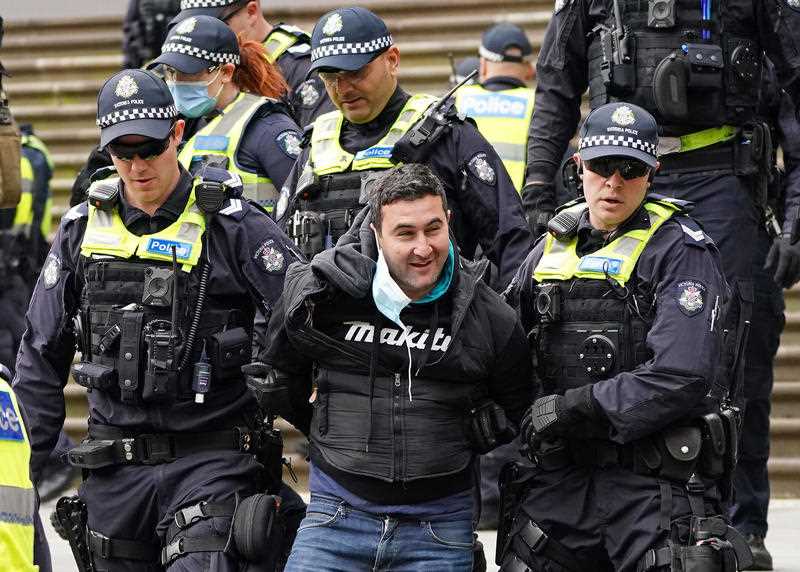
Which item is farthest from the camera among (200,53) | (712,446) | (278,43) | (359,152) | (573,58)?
(278,43)

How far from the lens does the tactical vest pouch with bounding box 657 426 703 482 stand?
599 cm

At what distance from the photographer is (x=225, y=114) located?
7.75 metres

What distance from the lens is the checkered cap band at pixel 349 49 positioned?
7.04 m

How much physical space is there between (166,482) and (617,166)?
1.90m

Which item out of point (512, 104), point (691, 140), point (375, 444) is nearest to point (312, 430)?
point (375, 444)

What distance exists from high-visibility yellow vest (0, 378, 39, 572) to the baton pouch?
1.61 m

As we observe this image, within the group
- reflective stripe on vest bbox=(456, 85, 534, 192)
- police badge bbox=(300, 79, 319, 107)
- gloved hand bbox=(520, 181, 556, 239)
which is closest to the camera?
gloved hand bbox=(520, 181, 556, 239)

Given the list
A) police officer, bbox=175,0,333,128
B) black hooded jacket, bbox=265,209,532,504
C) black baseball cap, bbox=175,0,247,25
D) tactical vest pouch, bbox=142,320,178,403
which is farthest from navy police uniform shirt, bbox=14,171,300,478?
black baseball cap, bbox=175,0,247,25

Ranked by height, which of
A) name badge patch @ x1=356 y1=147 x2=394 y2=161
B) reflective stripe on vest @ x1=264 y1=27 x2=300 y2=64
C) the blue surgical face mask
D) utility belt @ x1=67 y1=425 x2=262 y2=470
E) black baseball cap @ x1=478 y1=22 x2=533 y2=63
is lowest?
utility belt @ x1=67 y1=425 x2=262 y2=470

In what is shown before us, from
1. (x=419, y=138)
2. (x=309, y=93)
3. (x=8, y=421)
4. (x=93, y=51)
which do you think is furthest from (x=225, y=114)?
(x=93, y=51)

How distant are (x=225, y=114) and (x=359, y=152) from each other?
899 millimetres

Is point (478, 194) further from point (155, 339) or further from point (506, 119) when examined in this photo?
point (506, 119)

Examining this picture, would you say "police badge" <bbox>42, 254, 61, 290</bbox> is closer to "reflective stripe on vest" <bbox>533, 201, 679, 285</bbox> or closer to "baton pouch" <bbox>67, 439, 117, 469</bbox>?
"baton pouch" <bbox>67, 439, 117, 469</bbox>

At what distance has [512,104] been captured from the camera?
957 cm
